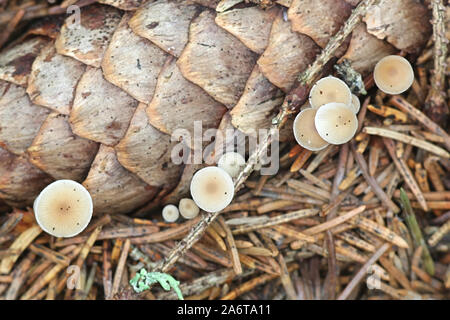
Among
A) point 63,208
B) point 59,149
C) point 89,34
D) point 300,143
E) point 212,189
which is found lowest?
point 63,208

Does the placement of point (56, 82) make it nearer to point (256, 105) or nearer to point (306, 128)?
point (256, 105)

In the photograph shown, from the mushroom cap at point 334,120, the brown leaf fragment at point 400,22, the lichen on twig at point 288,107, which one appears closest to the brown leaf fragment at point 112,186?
the lichen on twig at point 288,107

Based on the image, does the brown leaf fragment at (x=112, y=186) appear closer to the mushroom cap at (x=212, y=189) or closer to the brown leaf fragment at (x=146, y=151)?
the brown leaf fragment at (x=146, y=151)

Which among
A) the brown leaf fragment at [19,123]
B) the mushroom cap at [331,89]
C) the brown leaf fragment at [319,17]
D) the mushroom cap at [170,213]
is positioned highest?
the brown leaf fragment at [319,17]

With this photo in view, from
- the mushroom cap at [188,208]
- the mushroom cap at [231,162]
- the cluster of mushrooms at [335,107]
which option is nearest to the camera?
the cluster of mushrooms at [335,107]

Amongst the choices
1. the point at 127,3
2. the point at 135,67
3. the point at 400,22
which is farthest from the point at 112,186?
the point at 400,22

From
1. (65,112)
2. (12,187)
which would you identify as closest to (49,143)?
(65,112)
